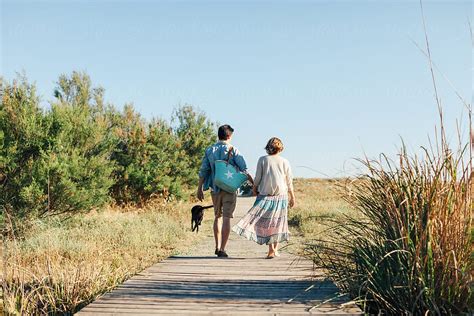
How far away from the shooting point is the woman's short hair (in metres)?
7.11

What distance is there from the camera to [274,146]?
7105mm

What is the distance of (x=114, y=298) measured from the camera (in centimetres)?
461

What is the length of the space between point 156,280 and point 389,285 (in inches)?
102

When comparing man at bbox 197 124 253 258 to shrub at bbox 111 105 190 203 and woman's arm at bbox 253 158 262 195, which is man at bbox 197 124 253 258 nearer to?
woman's arm at bbox 253 158 262 195

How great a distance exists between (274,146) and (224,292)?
2809mm

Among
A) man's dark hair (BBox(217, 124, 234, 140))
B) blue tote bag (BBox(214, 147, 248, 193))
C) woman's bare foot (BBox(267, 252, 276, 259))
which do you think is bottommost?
woman's bare foot (BBox(267, 252, 276, 259))

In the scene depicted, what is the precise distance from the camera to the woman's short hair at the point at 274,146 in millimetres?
7112

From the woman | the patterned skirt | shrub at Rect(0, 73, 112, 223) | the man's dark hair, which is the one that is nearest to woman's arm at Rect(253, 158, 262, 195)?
the woman

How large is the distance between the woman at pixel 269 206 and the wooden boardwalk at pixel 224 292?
1.46 ft

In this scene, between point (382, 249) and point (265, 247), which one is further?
point (265, 247)

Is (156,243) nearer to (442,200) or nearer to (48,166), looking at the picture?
(48,166)

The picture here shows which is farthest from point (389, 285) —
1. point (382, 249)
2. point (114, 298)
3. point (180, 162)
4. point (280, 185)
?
point (180, 162)

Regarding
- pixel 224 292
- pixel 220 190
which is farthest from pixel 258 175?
pixel 224 292

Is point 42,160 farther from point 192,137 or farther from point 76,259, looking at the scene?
point 192,137
